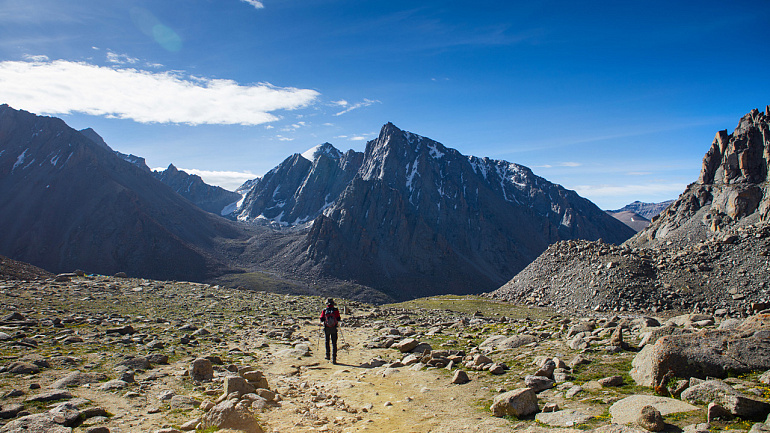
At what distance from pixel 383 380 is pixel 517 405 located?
635 centimetres

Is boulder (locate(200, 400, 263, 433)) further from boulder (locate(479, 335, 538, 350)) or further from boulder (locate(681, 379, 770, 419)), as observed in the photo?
boulder (locate(479, 335, 538, 350))

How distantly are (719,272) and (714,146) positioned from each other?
311 feet

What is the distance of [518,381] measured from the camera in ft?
39.7

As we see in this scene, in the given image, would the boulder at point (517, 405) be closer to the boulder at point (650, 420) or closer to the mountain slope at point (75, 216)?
the boulder at point (650, 420)

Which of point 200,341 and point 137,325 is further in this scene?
point 137,325

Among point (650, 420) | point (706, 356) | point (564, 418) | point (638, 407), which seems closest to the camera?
point (650, 420)

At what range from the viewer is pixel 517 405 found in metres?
9.12

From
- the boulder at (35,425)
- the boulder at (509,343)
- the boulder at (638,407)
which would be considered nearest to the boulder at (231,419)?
the boulder at (35,425)

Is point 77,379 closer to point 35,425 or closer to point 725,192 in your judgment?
point 35,425

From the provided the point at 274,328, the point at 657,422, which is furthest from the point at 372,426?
the point at 274,328

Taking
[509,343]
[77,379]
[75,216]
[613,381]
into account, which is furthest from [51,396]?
[75,216]

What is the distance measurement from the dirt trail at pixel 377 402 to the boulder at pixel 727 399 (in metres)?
3.98

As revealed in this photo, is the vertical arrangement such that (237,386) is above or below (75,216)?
below

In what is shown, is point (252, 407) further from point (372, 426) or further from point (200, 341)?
point (200, 341)
